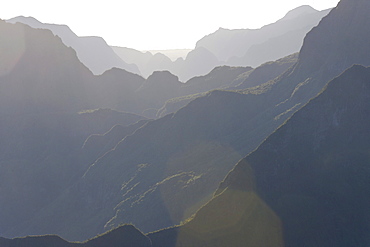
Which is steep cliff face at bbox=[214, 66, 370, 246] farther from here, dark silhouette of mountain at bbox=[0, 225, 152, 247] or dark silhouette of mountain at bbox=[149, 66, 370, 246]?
dark silhouette of mountain at bbox=[0, 225, 152, 247]

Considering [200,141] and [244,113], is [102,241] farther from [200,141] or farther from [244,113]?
[244,113]

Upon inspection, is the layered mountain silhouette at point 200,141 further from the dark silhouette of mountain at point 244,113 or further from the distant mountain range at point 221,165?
the distant mountain range at point 221,165

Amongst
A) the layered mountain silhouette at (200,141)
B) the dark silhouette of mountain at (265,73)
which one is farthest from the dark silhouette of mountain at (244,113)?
the dark silhouette of mountain at (265,73)

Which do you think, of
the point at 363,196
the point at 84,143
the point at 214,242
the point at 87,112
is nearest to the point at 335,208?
the point at 363,196

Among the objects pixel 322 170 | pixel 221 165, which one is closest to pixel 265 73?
pixel 221 165

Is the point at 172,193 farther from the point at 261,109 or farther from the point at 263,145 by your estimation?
the point at 261,109

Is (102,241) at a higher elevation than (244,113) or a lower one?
higher

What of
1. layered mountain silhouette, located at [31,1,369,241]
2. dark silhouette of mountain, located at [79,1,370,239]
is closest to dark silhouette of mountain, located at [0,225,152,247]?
layered mountain silhouette, located at [31,1,369,241]

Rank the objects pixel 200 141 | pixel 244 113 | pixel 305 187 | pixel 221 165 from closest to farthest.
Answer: pixel 305 187 → pixel 221 165 → pixel 200 141 → pixel 244 113
